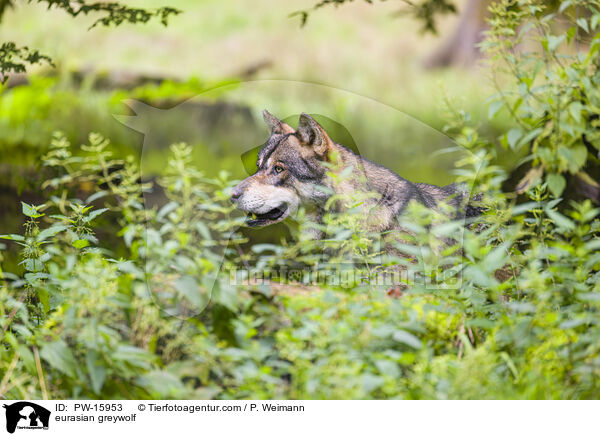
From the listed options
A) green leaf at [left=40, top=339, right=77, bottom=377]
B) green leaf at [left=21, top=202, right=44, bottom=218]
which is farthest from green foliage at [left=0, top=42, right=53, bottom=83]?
green leaf at [left=40, top=339, right=77, bottom=377]

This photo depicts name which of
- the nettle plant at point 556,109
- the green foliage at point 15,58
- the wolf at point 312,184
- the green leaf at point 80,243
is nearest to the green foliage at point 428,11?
the nettle plant at point 556,109

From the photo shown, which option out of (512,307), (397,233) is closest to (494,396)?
(512,307)

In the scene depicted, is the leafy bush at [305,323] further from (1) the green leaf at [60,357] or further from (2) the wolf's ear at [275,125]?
(2) the wolf's ear at [275,125]

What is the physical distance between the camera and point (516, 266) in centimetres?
343

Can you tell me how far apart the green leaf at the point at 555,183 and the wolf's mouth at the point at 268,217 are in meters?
1.64

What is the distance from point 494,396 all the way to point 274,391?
0.99 metres

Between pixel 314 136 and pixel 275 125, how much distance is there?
1.15 ft

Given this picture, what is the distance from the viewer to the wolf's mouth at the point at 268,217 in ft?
12.3

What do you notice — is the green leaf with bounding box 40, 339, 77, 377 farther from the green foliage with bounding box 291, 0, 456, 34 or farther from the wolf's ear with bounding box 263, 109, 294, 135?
the green foliage with bounding box 291, 0, 456, 34

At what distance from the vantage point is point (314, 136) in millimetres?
3828

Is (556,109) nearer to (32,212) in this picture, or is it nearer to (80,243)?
(80,243)
